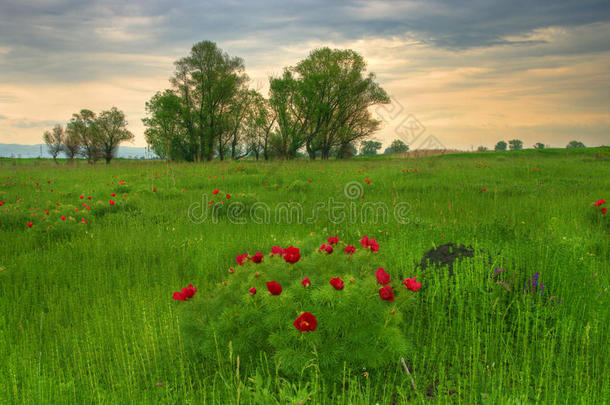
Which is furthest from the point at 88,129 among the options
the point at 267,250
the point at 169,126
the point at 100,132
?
the point at 267,250

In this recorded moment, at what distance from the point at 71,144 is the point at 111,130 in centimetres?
1639

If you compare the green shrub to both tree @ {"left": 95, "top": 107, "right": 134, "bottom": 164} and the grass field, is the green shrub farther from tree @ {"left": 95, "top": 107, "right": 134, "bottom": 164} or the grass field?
tree @ {"left": 95, "top": 107, "right": 134, "bottom": 164}

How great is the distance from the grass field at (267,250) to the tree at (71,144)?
69.1 metres

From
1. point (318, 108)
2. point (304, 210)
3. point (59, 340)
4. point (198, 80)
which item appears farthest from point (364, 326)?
point (198, 80)

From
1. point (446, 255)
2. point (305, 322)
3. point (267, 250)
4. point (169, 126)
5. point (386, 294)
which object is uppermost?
point (169, 126)

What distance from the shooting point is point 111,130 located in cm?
6494

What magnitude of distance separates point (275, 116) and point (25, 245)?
38.2 metres

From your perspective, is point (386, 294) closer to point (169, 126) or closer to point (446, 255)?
point (446, 255)

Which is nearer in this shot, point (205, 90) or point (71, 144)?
point (205, 90)

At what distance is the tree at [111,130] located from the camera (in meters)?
64.3

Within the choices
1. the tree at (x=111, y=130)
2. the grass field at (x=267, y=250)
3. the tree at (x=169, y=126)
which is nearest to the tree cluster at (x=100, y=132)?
the tree at (x=111, y=130)

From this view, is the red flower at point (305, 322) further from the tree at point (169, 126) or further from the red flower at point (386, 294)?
the tree at point (169, 126)

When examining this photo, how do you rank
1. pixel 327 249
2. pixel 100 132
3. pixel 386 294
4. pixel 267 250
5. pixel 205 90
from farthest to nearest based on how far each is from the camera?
pixel 100 132
pixel 205 90
pixel 267 250
pixel 327 249
pixel 386 294

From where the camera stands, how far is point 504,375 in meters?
3.04
